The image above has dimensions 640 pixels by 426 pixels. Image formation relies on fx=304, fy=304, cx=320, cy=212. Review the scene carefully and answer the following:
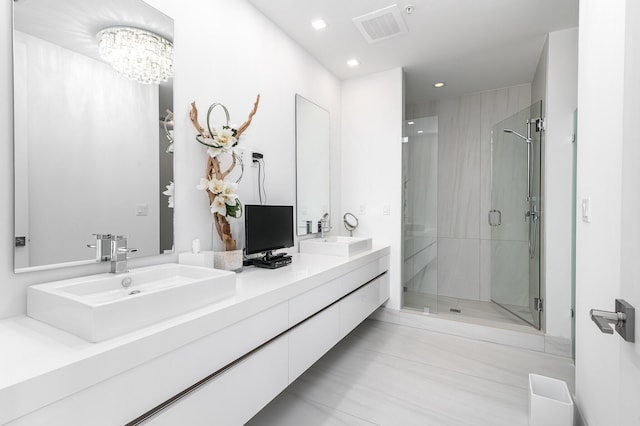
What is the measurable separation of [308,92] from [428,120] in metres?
1.42

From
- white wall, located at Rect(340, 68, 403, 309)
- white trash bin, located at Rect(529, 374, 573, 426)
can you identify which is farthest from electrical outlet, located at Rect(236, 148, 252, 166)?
white trash bin, located at Rect(529, 374, 573, 426)

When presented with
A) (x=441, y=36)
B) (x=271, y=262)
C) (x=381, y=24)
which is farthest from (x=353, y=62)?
(x=271, y=262)

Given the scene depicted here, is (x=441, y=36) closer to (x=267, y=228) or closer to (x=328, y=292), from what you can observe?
(x=267, y=228)

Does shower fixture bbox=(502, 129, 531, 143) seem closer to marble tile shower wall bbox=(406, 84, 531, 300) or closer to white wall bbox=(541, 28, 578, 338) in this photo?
white wall bbox=(541, 28, 578, 338)

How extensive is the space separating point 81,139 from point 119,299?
85cm

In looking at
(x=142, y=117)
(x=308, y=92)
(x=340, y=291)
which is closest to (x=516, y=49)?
(x=308, y=92)

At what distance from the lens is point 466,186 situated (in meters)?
4.19

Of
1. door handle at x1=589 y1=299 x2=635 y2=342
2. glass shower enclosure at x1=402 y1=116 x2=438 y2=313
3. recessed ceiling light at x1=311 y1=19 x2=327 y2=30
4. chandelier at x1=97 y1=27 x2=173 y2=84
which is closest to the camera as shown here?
door handle at x1=589 y1=299 x2=635 y2=342

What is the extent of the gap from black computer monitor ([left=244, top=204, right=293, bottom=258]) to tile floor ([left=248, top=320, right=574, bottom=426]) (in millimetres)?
997

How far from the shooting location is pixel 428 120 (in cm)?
345

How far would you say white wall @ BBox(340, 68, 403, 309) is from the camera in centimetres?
327

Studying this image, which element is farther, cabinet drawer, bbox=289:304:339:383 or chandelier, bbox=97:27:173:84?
cabinet drawer, bbox=289:304:339:383

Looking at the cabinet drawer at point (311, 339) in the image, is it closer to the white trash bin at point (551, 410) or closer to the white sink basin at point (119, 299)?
the white sink basin at point (119, 299)

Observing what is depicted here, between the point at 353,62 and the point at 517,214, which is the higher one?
the point at 353,62
